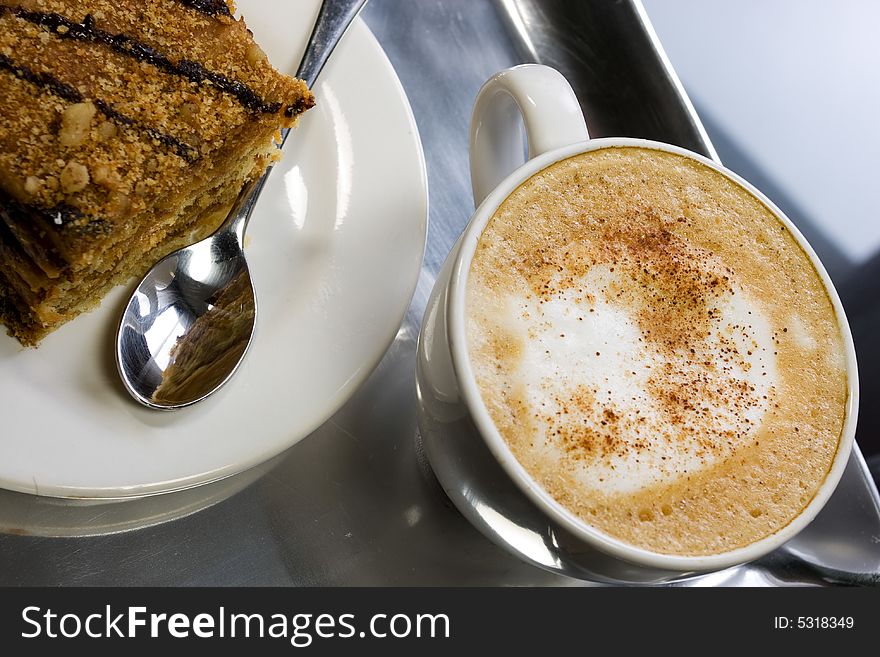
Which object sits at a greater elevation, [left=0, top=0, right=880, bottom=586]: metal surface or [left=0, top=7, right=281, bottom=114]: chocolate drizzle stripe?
[left=0, top=7, right=281, bottom=114]: chocolate drizzle stripe

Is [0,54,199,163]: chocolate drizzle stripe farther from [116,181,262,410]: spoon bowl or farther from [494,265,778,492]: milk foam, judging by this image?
[494,265,778,492]: milk foam

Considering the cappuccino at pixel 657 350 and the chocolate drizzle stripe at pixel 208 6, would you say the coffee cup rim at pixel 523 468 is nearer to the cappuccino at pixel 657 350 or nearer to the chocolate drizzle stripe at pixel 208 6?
the cappuccino at pixel 657 350

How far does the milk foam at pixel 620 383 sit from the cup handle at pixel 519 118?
173 millimetres

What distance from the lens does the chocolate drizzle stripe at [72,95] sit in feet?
2.95

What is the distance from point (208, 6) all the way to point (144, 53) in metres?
0.11

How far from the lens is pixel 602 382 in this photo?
2.68ft

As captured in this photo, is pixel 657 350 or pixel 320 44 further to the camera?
pixel 320 44

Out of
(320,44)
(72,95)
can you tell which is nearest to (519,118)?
(320,44)

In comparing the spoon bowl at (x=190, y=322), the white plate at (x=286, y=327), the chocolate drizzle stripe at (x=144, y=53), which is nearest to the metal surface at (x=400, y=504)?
the white plate at (x=286, y=327)

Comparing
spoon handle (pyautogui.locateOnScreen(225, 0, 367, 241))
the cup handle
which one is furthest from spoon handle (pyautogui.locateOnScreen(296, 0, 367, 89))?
the cup handle

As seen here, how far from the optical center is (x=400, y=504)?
1099mm

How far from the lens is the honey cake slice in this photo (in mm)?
887

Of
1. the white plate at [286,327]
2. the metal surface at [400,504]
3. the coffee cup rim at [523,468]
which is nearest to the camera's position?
the coffee cup rim at [523,468]

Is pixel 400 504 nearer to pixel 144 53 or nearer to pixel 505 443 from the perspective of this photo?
pixel 505 443
